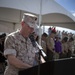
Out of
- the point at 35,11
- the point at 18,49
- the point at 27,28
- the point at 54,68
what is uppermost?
the point at 35,11

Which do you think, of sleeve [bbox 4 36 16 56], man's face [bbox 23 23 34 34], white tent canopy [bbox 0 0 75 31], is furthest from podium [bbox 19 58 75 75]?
white tent canopy [bbox 0 0 75 31]

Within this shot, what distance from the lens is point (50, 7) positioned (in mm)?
6934

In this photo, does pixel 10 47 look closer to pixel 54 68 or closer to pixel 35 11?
pixel 54 68

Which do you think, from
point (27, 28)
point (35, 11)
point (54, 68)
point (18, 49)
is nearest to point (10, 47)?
point (18, 49)

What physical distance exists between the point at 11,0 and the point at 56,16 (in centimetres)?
351

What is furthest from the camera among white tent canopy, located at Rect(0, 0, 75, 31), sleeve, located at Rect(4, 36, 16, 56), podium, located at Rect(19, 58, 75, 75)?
white tent canopy, located at Rect(0, 0, 75, 31)

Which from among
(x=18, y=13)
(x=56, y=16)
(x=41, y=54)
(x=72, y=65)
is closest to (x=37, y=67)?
(x=41, y=54)

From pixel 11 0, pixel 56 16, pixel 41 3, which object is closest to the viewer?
pixel 11 0

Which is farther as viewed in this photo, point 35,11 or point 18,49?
point 35,11

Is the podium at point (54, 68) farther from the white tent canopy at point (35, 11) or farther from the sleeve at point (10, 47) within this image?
the white tent canopy at point (35, 11)

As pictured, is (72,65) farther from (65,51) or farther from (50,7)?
(65,51)

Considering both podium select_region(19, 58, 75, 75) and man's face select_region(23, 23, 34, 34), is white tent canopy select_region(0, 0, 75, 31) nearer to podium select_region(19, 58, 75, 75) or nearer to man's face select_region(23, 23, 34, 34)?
man's face select_region(23, 23, 34, 34)

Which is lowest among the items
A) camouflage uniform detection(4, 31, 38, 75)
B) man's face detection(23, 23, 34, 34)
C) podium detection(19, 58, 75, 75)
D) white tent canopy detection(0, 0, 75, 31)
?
podium detection(19, 58, 75, 75)

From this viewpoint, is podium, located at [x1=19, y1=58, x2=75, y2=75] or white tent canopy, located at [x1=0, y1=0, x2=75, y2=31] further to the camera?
white tent canopy, located at [x1=0, y1=0, x2=75, y2=31]
